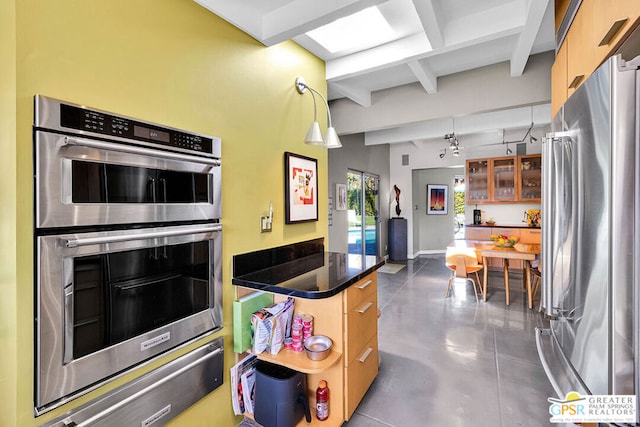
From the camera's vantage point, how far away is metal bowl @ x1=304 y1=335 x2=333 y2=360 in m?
1.60

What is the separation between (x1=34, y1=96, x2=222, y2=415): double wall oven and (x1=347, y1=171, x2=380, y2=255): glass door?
13.4ft

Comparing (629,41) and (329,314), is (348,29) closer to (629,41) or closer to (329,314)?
(629,41)

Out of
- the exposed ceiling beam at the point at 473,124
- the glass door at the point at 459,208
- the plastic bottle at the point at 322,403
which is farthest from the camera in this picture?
the glass door at the point at 459,208

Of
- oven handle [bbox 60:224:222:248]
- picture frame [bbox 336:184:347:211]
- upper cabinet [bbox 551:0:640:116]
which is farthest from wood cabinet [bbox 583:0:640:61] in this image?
picture frame [bbox 336:184:347:211]

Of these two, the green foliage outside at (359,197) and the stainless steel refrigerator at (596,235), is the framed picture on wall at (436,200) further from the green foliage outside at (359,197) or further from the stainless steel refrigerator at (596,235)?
the stainless steel refrigerator at (596,235)

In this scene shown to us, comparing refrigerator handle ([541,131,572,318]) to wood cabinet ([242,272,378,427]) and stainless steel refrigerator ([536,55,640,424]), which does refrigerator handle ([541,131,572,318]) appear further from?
wood cabinet ([242,272,378,427])

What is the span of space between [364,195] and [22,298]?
5.51 m

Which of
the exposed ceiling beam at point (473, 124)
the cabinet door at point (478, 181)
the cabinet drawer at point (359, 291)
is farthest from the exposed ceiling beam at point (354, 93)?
the cabinet door at point (478, 181)

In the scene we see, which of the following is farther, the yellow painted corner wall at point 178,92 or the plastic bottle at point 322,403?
the plastic bottle at point 322,403

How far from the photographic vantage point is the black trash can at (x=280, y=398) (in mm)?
1629

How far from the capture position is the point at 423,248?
7.85 metres

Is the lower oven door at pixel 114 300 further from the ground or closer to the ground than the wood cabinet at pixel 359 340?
further from the ground

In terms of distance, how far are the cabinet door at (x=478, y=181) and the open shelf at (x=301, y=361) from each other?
5654mm

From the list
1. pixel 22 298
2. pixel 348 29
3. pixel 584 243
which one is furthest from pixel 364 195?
pixel 22 298
